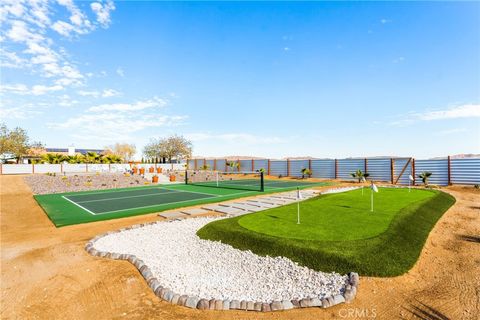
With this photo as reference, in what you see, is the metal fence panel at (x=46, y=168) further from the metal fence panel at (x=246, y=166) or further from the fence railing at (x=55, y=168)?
the metal fence panel at (x=246, y=166)

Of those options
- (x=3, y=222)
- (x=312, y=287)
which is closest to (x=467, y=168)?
(x=312, y=287)

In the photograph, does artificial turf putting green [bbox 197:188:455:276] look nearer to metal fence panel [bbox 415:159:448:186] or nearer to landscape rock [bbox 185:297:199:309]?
landscape rock [bbox 185:297:199:309]

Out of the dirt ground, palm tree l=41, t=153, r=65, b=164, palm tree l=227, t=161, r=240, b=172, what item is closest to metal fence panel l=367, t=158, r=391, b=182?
the dirt ground

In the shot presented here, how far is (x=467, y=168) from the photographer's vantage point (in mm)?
18344

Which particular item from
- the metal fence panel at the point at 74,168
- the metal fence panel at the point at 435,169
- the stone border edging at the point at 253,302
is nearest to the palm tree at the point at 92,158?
the metal fence panel at the point at 74,168

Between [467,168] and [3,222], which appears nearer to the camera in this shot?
[3,222]

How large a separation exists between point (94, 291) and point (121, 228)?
426cm

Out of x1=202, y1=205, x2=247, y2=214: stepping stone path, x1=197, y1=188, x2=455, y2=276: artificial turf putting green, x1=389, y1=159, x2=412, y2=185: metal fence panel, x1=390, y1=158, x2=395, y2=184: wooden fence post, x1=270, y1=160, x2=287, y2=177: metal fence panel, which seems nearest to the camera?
x1=197, y1=188, x2=455, y2=276: artificial turf putting green

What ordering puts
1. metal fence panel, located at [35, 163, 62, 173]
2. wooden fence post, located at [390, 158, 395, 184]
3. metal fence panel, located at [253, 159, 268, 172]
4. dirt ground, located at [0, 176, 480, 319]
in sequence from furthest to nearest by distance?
1. metal fence panel, located at [35, 163, 62, 173]
2. metal fence panel, located at [253, 159, 268, 172]
3. wooden fence post, located at [390, 158, 395, 184]
4. dirt ground, located at [0, 176, 480, 319]

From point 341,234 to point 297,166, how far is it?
24.1m

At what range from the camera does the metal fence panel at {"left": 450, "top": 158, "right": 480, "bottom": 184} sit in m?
17.9

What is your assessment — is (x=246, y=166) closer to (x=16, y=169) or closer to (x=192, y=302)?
(x=192, y=302)

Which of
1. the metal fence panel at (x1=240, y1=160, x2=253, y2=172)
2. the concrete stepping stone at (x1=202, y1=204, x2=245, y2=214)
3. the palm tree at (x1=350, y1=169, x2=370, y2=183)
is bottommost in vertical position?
the concrete stepping stone at (x1=202, y1=204, x2=245, y2=214)

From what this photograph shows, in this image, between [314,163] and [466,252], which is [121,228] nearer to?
[466,252]
